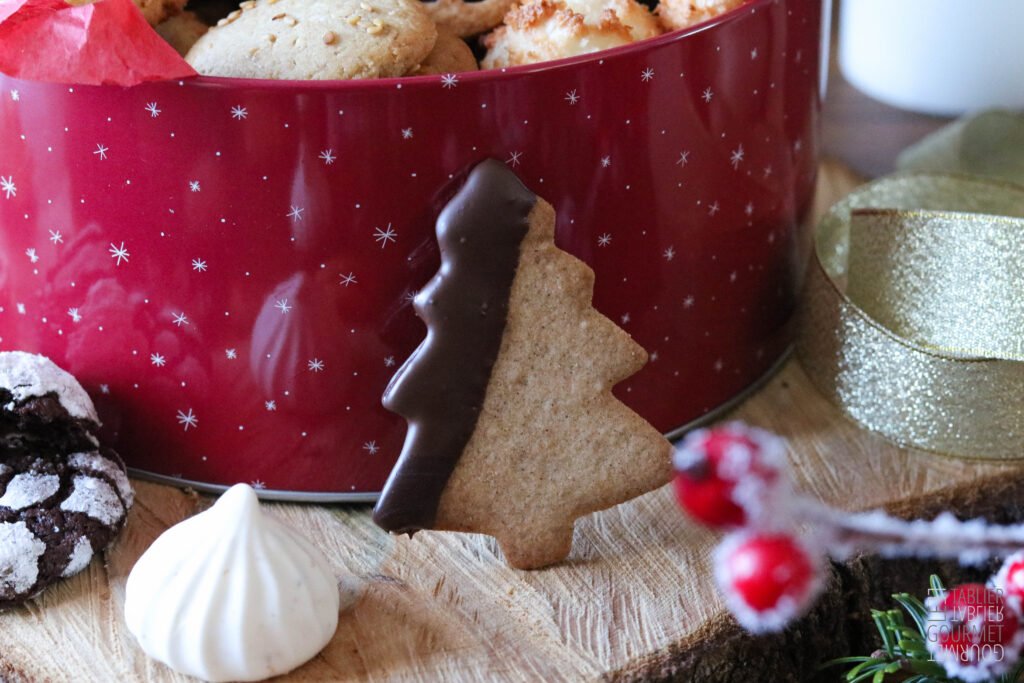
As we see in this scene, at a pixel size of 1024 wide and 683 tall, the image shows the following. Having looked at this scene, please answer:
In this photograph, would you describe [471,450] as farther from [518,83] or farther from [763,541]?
[763,541]

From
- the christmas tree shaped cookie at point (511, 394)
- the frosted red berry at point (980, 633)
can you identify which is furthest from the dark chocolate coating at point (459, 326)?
the frosted red berry at point (980, 633)

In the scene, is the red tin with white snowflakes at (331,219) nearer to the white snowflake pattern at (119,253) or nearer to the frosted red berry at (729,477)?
the white snowflake pattern at (119,253)

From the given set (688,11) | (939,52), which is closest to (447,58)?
(688,11)

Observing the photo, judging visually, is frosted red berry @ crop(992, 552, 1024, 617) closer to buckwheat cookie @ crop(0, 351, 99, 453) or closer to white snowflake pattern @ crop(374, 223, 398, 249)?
white snowflake pattern @ crop(374, 223, 398, 249)

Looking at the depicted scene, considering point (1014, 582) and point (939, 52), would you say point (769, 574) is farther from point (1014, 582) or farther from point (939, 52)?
point (939, 52)

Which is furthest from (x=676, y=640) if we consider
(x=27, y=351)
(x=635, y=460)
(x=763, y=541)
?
(x=27, y=351)

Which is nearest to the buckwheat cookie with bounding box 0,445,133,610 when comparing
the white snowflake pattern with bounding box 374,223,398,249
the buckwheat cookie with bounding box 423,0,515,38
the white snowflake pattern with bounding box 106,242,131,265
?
the white snowflake pattern with bounding box 106,242,131,265
